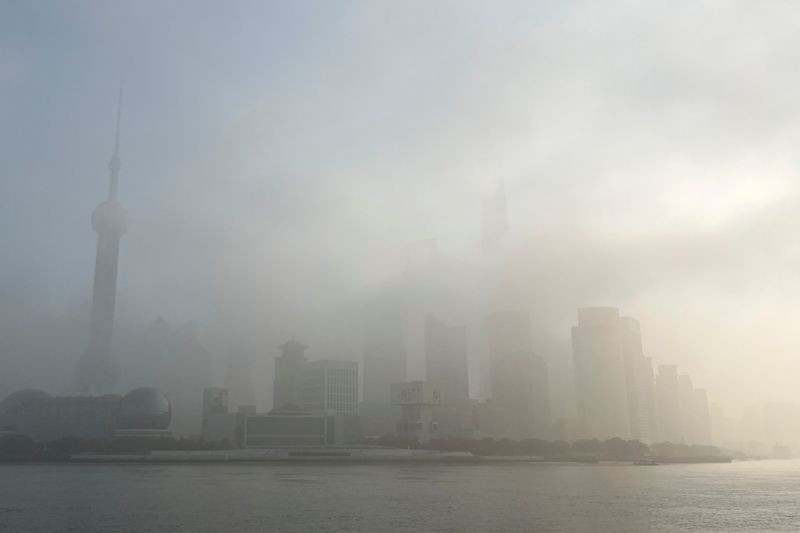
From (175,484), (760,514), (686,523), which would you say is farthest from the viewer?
(175,484)

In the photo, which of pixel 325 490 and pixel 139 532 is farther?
pixel 325 490

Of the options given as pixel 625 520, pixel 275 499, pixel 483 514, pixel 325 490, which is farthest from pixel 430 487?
pixel 625 520

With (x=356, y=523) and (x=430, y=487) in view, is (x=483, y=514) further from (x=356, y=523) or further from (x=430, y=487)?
(x=430, y=487)

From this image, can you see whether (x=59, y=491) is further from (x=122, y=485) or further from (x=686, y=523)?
(x=686, y=523)

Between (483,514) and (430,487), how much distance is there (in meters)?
53.8

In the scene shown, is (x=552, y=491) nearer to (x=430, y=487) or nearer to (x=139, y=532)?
(x=430, y=487)

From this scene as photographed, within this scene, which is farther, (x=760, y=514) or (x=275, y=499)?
(x=275, y=499)

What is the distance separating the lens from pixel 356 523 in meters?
81.2

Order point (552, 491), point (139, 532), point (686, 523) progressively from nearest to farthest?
point (139, 532) → point (686, 523) → point (552, 491)

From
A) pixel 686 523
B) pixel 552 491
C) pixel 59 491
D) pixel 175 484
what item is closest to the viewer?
pixel 686 523

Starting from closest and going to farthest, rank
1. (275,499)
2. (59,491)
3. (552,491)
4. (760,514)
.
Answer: (760,514) < (275,499) < (59,491) < (552,491)

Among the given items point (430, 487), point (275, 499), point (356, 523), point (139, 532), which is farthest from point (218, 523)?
point (430, 487)

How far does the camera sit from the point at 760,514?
101188mm

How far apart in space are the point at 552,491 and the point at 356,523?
219ft
